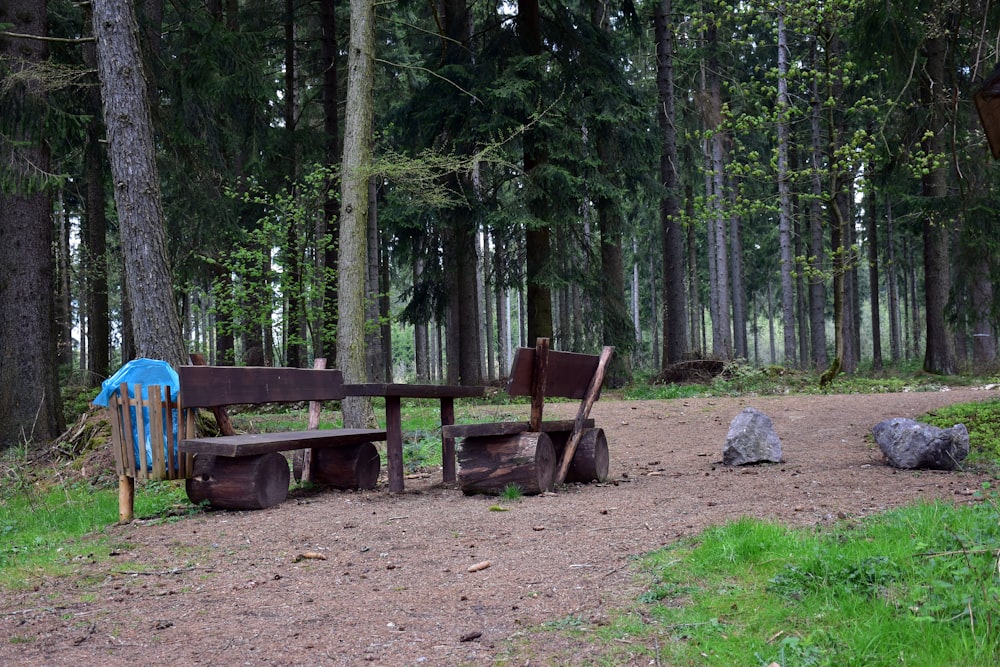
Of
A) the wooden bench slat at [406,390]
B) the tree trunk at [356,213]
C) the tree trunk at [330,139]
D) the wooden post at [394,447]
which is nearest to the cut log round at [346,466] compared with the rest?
the wooden post at [394,447]

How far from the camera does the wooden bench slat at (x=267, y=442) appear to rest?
6.60m

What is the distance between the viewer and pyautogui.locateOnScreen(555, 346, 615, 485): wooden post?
760 cm

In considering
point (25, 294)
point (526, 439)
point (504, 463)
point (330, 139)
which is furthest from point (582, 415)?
point (330, 139)

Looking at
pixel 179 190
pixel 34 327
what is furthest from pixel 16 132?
pixel 179 190

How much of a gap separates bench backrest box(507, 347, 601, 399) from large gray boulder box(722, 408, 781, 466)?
5.57 feet

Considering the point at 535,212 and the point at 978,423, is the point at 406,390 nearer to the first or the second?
the point at 978,423

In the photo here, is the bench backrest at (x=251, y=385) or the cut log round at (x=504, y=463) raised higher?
the bench backrest at (x=251, y=385)

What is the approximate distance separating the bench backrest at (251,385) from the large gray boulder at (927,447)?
517 centimetres

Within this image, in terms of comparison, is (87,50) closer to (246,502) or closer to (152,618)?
(246,502)

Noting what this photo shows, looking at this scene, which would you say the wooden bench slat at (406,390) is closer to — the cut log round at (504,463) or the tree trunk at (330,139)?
the cut log round at (504,463)

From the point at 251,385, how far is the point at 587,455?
10.5 feet

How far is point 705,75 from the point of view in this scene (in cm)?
2798

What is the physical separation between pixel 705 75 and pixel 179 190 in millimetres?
19348

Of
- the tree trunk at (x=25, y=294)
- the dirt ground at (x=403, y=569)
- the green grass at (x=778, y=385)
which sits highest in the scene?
the tree trunk at (x=25, y=294)
